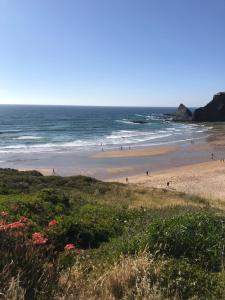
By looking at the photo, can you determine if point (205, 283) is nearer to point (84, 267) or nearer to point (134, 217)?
point (84, 267)

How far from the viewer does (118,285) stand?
17.3ft

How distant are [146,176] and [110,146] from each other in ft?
78.2

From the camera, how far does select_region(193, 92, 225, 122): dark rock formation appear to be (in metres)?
119

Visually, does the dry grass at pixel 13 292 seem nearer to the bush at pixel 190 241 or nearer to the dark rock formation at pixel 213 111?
the bush at pixel 190 241

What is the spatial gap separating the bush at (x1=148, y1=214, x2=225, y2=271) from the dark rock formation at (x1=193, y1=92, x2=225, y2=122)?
114m

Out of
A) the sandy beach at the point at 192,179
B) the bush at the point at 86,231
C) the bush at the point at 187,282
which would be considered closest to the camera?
the bush at the point at 187,282

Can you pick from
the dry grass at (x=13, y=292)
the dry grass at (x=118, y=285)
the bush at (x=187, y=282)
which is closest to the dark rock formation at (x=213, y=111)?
the bush at (x=187, y=282)

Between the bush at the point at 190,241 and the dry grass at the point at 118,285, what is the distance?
1141mm

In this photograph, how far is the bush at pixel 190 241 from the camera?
6.89 m

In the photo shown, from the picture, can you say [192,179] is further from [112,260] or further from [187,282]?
[187,282]

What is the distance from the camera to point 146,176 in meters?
39.8

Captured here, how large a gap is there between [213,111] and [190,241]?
384 ft

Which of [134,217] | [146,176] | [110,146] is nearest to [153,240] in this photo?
[134,217]

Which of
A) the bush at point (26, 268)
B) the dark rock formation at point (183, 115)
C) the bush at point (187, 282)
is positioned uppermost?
the bush at point (26, 268)
